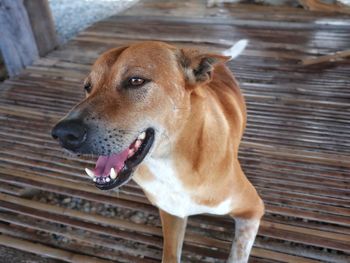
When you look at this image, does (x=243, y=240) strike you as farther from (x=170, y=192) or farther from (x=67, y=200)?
(x=67, y=200)

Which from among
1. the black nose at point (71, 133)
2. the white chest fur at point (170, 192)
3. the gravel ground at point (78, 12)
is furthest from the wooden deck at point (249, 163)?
the gravel ground at point (78, 12)

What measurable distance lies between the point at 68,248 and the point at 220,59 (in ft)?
4.78

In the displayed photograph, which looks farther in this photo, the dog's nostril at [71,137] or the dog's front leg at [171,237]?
the dog's front leg at [171,237]

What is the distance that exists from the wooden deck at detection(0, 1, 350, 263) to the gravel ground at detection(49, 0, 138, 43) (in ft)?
3.85

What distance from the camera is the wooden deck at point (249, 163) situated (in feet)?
6.89

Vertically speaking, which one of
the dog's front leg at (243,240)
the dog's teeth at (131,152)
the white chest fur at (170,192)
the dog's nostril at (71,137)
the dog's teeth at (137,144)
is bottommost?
the dog's front leg at (243,240)

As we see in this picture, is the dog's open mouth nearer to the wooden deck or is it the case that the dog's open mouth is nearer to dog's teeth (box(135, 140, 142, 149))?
dog's teeth (box(135, 140, 142, 149))

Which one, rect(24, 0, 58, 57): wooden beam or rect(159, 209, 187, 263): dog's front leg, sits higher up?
rect(24, 0, 58, 57): wooden beam

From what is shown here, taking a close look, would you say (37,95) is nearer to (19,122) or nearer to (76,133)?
(19,122)

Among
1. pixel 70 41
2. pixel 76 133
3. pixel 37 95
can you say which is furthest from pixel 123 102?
pixel 70 41

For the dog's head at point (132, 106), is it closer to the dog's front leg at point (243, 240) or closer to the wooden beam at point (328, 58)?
the dog's front leg at point (243, 240)

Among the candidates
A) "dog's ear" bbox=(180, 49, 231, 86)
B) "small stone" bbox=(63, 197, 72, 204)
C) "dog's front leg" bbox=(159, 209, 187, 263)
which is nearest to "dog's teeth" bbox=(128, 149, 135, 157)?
"dog's ear" bbox=(180, 49, 231, 86)

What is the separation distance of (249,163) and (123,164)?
133cm

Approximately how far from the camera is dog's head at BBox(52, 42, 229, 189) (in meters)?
1.39
